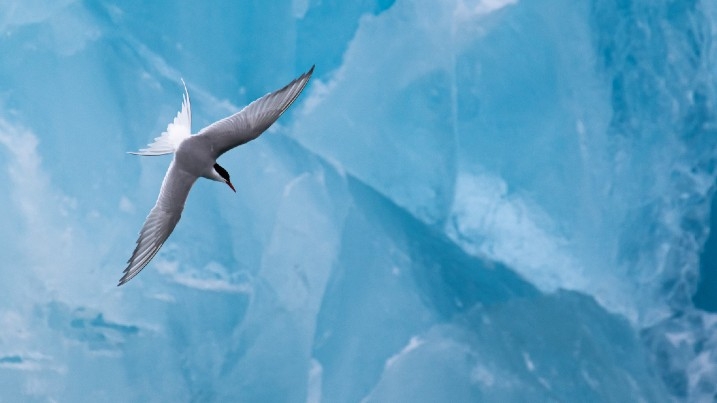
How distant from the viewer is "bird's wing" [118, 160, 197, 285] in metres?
1.26

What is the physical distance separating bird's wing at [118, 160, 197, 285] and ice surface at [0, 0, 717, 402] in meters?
0.59

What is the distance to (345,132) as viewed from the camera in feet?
6.25

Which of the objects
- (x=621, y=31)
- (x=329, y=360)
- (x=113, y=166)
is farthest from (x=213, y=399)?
(x=621, y=31)

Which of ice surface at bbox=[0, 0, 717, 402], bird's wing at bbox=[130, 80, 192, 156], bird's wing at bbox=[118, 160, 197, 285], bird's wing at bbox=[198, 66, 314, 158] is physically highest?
bird's wing at bbox=[198, 66, 314, 158]

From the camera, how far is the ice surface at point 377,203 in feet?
5.99

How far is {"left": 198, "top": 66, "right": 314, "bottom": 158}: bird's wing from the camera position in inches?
47.6

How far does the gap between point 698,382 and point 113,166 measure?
4.00ft

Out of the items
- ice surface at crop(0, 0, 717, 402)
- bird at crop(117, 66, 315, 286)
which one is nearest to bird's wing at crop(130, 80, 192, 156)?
bird at crop(117, 66, 315, 286)

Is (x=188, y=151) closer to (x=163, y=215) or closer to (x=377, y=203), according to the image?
(x=163, y=215)

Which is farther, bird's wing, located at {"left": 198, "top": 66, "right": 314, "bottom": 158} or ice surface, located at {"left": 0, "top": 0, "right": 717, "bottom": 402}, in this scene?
ice surface, located at {"left": 0, "top": 0, "right": 717, "bottom": 402}

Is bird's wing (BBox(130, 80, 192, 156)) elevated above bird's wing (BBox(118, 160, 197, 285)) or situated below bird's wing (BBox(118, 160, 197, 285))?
above

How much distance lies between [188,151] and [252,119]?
0.32 feet

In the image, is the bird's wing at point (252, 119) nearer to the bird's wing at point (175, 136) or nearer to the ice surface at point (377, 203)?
the bird's wing at point (175, 136)

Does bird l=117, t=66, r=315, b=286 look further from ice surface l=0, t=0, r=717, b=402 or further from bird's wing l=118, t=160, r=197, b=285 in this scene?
ice surface l=0, t=0, r=717, b=402
